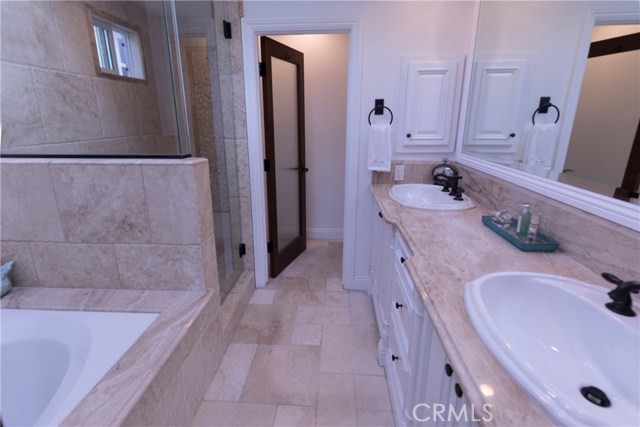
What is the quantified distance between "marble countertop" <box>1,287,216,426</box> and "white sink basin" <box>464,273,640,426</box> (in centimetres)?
108

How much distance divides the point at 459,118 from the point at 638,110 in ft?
4.43

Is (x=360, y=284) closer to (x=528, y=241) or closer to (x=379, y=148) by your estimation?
(x=379, y=148)

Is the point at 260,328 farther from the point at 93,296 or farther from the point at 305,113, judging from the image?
the point at 305,113

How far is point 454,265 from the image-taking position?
100 cm

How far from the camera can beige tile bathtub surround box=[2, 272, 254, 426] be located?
3.11 feet

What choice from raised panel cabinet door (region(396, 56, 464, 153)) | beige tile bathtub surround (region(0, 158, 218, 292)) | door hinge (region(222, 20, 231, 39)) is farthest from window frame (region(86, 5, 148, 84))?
raised panel cabinet door (region(396, 56, 464, 153))

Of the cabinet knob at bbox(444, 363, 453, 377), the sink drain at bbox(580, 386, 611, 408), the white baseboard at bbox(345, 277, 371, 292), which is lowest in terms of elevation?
the white baseboard at bbox(345, 277, 371, 292)

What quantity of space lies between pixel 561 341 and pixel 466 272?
0.91ft

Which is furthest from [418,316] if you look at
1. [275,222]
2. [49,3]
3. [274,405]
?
[49,3]

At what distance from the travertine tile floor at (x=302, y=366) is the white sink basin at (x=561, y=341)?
3.33 ft

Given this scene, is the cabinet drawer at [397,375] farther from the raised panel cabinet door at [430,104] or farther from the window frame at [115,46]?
the window frame at [115,46]

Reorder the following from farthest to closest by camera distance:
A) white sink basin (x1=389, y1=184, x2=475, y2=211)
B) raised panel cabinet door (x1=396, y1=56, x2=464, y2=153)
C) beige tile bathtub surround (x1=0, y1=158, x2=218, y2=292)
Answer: raised panel cabinet door (x1=396, y1=56, x2=464, y2=153) < white sink basin (x1=389, y1=184, x2=475, y2=211) < beige tile bathtub surround (x1=0, y1=158, x2=218, y2=292)

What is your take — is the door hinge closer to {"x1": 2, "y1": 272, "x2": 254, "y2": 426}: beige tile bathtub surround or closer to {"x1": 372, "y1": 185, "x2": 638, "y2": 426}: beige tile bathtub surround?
{"x1": 372, "y1": 185, "x2": 638, "y2": 426}: beige tile bathtub surround

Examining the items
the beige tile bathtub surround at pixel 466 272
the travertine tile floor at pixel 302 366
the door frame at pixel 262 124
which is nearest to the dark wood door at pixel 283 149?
the door frame at pixel 262 124
